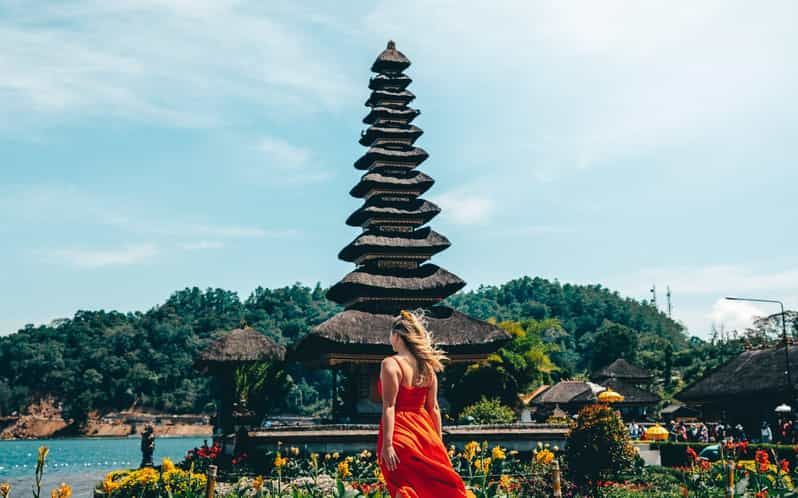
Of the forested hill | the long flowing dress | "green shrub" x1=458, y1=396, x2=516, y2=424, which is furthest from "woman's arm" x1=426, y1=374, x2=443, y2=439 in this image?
the forested hill

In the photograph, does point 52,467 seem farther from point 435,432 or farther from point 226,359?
point 435,432

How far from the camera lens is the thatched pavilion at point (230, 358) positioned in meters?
27.9

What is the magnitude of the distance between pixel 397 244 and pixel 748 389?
60.8 feet

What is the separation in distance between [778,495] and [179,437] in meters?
90.6

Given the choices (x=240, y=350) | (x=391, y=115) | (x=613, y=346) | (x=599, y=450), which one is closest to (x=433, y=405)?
(x=599, y=450)

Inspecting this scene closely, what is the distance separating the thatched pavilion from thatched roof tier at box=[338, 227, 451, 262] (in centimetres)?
480

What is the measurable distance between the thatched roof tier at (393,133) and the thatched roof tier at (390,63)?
2.75m

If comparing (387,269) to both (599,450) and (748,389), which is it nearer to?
(599,450)

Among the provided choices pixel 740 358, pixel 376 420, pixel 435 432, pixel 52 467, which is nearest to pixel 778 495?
pixel 435 432

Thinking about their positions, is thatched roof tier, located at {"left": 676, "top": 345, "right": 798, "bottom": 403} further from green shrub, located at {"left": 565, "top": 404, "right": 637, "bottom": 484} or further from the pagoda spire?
green shrub, located at {"left": 565, "top": 404, "right": 637, "bottom": 484}

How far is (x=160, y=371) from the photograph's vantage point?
314 ft

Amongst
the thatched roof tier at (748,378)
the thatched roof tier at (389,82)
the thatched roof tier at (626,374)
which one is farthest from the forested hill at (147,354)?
the thatched roof tier at (389,82)

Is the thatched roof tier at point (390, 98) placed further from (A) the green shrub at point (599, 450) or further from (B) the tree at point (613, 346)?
(B) the tree at point (613, 346)

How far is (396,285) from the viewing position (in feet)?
92.6
